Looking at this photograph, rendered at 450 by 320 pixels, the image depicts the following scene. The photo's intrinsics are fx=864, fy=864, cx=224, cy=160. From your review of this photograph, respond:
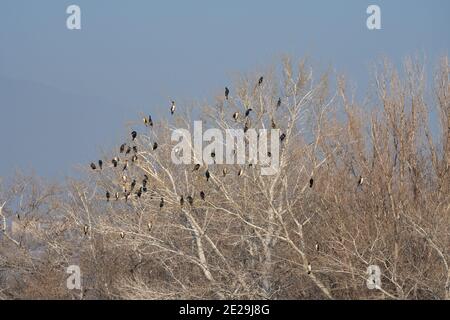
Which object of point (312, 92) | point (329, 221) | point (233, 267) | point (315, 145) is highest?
point (312, 92)

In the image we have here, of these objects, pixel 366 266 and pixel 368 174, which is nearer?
pixel 366 266

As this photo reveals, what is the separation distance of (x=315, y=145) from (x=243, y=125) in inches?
69.6

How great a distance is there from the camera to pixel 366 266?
15.9 m

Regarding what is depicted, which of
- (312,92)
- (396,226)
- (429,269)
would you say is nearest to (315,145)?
(312,92)

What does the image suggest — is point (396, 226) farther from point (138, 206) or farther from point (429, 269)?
point (138, 206)

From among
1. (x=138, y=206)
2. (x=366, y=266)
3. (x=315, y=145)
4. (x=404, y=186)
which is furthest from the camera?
(x=138, y=206)

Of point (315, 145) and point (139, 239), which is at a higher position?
point (315, 145)

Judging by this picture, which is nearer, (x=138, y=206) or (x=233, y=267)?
(x=233, y=267)

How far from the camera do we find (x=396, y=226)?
1662 cm
